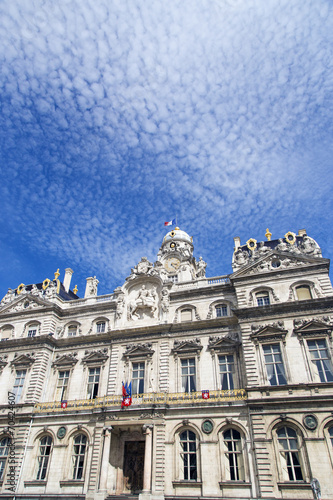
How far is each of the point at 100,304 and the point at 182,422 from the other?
14.5m

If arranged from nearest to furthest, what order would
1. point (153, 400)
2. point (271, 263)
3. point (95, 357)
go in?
point (153, 400)
point (271, 263)
point (95, 357)

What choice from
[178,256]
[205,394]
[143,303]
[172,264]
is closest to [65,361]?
[143,303]

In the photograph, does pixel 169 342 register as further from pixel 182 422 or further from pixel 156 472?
pixel 156 472

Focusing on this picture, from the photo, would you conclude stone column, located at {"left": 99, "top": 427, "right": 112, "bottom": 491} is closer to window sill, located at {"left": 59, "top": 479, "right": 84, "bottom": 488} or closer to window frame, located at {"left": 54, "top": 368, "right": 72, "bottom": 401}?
window sill, located at {"left": 59, "top": 479, "right": 84, "bottom": 488}

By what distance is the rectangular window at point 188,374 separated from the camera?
30047 mm

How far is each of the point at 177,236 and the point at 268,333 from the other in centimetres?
2923

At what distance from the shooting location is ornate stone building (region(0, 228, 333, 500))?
82.0 feet

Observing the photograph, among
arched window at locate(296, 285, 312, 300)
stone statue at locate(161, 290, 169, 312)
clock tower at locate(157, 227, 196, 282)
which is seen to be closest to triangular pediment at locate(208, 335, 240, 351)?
stone statue at locate(161, 290, 169, 312)

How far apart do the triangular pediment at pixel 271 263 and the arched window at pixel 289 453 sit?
12368mm

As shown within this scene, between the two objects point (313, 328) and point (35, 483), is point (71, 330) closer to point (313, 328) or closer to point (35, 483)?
point (35, 483)

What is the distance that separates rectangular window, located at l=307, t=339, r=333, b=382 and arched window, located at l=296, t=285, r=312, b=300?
3.76 m

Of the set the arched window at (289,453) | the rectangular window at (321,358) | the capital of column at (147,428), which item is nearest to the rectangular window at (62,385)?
the capital of column at (147,428)

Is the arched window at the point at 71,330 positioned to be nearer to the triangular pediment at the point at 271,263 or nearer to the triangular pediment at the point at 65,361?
the triangular pediment at the point at 65,361

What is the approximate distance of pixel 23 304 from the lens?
40.3 m
